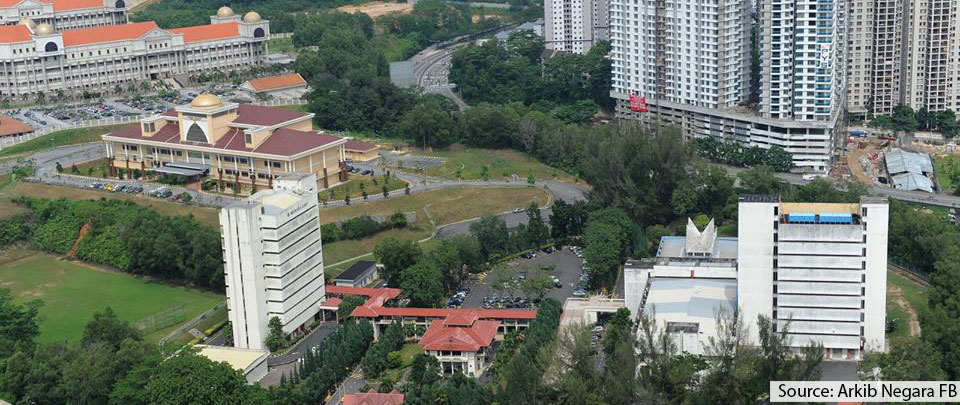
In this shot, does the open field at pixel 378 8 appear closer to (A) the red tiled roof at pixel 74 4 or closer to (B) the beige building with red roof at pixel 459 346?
(A) the red tiled roof at pixel 74 4

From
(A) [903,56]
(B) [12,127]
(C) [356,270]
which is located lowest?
(C) [356,270]

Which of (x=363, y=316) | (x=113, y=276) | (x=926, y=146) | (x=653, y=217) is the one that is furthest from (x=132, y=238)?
(x=926, y=146)

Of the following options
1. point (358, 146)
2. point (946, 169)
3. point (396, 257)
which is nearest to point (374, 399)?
point (396, 257)

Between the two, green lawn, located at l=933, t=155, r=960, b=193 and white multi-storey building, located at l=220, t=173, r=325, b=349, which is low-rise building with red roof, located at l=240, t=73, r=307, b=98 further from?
green lawn, located at l=933, t=155, r=960, b=193

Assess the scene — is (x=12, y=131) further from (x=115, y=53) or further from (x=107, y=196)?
(x=107, y=196)

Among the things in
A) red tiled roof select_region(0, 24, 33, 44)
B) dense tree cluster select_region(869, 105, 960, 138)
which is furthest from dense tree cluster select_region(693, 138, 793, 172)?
red tiled roof select_region(0, 24, 33, 44)

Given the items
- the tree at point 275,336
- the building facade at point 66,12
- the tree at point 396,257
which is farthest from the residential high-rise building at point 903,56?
the building facade at point 66,12
